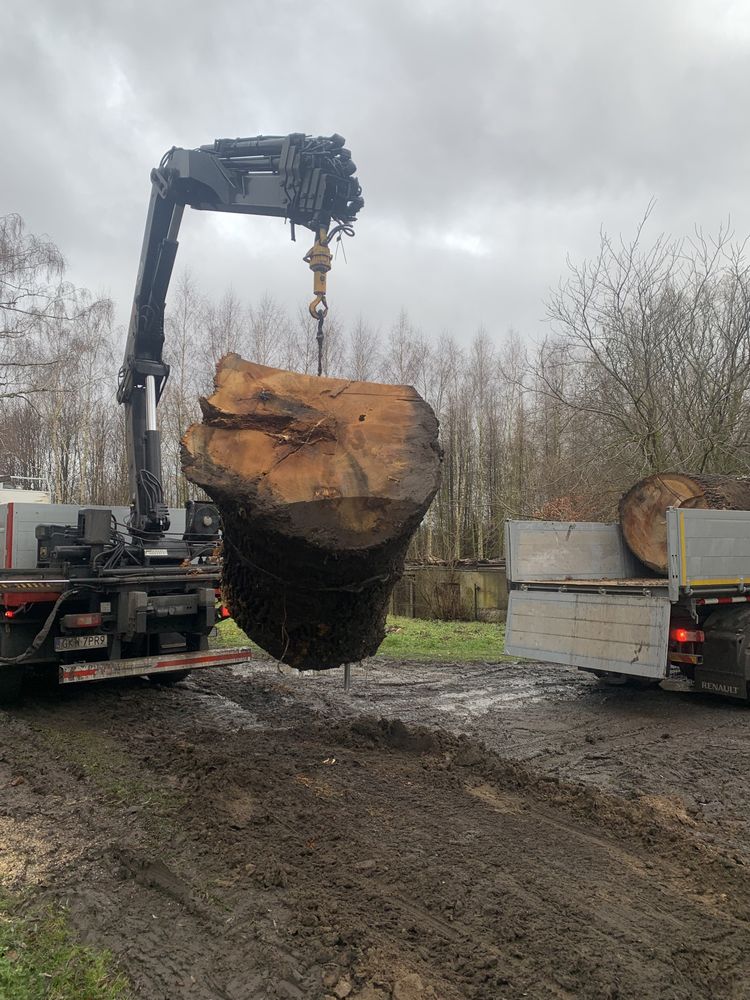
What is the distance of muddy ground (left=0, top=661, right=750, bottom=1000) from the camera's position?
2740mm

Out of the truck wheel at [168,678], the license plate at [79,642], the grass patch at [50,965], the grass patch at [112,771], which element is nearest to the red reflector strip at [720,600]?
the grass patch at [112,771]

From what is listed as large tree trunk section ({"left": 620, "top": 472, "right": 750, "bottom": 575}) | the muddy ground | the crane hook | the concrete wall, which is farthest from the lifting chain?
the concrete wall

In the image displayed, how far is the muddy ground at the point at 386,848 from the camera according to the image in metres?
2.74

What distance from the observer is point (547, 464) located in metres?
18.7

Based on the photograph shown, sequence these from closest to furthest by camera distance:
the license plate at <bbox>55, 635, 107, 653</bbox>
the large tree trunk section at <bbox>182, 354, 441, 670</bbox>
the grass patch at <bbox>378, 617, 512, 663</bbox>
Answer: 1. the large tree trunk section at <bbox>182, 354, 441, 670</bbox>
2. the license plate at <bbox>55, 635, 107, 653</bbox>
3. the grass patch at <bbox>378, 617, 512, 663</bbox>

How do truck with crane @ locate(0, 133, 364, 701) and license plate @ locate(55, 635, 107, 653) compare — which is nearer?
truck with crane @ locate(0, 133, 364, 701)

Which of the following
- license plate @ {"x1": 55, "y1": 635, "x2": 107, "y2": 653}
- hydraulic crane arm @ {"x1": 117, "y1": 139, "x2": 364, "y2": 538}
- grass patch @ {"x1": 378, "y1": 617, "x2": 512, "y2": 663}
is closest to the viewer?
hydraulic crane arm @ {"x1": 117, "y1": 139, "x2": 364, "y2": 538}

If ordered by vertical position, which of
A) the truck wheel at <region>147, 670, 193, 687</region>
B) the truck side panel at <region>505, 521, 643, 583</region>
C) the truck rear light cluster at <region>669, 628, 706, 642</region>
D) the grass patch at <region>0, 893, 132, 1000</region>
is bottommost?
the truck wheel at <region>147, 670, 193, 687</region>

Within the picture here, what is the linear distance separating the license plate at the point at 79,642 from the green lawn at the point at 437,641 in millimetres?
4377

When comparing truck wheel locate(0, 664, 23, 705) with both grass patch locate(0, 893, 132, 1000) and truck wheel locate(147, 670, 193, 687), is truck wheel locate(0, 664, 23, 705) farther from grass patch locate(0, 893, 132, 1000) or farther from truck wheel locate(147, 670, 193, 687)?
grass patch locate(0, 893, 132, 1000)

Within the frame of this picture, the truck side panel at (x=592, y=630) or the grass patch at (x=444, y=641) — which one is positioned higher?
the truck side panel at (x=592, y=630)

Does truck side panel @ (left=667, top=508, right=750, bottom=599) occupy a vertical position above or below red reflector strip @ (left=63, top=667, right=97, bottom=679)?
above

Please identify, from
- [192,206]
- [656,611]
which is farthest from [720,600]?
[192,206]

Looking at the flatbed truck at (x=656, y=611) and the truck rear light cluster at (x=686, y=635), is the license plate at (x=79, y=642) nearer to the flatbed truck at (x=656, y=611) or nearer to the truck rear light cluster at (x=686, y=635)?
the flatbed truck at (x=656, y=611)
